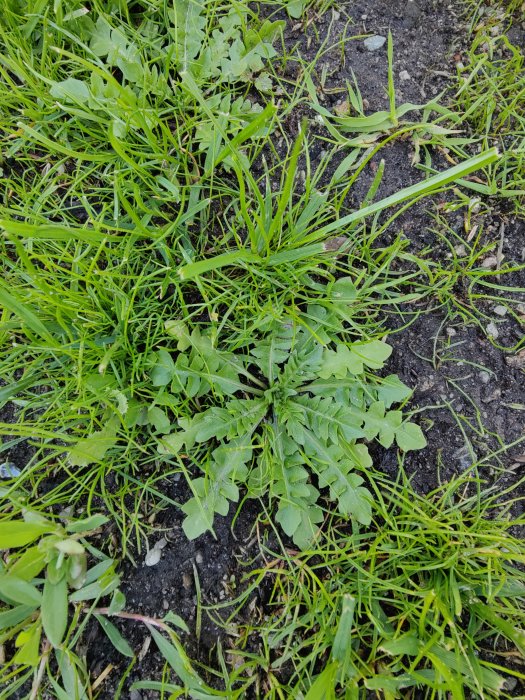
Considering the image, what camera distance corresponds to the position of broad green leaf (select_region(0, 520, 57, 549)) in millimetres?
1349

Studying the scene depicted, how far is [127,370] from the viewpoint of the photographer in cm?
174

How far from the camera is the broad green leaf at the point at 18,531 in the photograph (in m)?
1.35

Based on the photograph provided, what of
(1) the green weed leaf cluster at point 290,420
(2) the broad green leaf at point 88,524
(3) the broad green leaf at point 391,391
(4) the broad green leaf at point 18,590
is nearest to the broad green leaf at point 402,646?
(1) the green weed leaf cluster at point 290,420

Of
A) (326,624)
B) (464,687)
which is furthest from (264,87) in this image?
(464,687)

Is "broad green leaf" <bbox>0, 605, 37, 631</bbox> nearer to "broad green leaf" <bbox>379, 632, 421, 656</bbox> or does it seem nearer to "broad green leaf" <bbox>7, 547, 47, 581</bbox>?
"broad green leaf" <bbox>7, 547, 47, 581</bbox>

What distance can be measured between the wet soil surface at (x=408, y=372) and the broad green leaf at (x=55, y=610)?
0.25m

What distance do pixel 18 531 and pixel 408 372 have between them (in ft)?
4.51

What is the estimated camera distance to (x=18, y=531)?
139 centimetres

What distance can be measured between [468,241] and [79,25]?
1.67m

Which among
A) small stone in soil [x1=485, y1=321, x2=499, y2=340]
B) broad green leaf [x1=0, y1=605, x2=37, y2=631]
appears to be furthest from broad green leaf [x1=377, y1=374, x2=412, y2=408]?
broad green leaf [x1=0, y1=605, x2=37, y2=631]

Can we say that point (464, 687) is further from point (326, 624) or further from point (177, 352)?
point (177, 352)

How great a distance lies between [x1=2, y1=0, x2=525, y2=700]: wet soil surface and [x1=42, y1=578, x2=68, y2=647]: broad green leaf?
0.25 meters

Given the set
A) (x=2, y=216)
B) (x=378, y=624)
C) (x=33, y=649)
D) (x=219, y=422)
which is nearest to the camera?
(x=33, y=649)

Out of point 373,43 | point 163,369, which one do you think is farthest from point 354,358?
point 373,43
